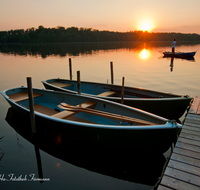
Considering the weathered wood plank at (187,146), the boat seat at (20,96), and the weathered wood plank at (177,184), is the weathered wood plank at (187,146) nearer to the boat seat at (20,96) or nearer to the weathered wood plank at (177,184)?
the weathered wood plank at (177,184)

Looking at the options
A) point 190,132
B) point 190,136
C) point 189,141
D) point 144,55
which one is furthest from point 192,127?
point 144,55

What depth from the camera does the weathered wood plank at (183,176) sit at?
3980 millimetres

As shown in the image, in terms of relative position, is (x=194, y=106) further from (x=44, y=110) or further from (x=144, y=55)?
(x=144, y=55)

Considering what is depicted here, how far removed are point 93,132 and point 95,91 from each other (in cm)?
594

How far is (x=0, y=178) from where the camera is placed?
528cm

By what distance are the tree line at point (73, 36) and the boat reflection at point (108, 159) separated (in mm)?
125590

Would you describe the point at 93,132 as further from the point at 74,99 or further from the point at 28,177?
the point at 74,99

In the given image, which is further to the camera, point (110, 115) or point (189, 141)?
point (110, 115)

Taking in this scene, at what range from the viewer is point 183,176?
13.5 feet

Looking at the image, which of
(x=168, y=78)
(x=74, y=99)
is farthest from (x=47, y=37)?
(x=74, y=99)

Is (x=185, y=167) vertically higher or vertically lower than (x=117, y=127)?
lower

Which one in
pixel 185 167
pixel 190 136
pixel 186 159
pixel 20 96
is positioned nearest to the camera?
pixel 185 167

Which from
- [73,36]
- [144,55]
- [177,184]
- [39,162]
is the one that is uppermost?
[73,36]

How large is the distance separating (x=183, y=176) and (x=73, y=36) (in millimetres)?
131327
